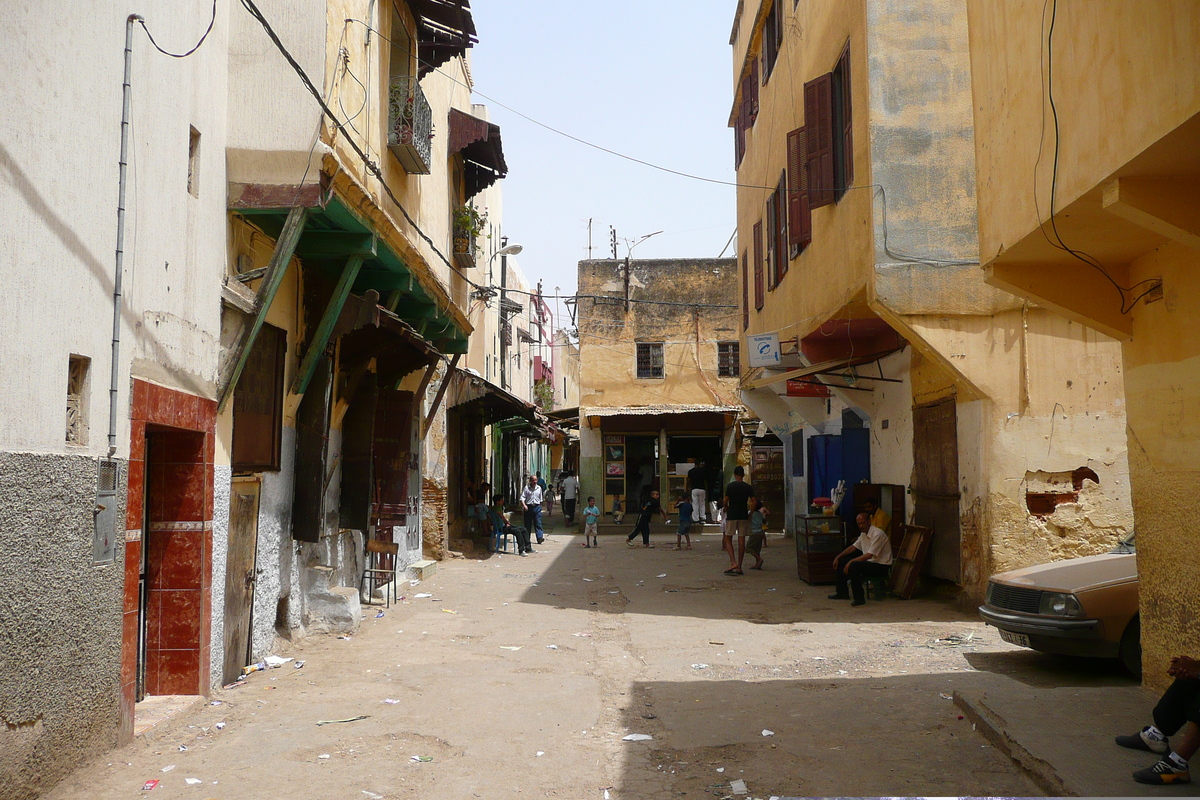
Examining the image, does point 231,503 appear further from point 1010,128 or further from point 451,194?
point 451,194

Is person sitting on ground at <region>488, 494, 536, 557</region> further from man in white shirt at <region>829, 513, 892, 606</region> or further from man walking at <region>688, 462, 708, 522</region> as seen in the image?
man in white shirt at <region>829, 513, 892, 606</region>

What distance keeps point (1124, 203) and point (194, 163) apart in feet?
20.5

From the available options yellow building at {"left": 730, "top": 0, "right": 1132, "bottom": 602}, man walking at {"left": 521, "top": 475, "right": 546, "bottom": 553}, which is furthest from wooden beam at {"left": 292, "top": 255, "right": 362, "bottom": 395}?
man walking at {"left": 521, "top": 475, "right": 546, "bottom": 553}

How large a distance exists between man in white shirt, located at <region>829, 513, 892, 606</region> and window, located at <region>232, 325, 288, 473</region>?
724 cm

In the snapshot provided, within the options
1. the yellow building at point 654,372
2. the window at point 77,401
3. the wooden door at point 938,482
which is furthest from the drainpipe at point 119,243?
the yellow building at point 654,372

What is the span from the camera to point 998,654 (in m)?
9.09

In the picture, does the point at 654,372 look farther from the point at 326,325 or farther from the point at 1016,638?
the point at 1016,638

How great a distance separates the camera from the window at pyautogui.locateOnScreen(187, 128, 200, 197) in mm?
7156

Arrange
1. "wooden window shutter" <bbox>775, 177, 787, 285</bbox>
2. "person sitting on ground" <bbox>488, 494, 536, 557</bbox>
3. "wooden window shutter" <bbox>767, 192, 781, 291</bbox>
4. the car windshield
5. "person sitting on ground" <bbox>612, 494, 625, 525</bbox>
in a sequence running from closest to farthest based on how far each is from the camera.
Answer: the car windshield, "wooden window shutter" <bbox>775, 177, 787, 285</bbox>, "wooden window shutter" <bbox>767, 192, 781, 291</bbox>, "person sitting on ground" <bbox>488, 494, 536, 557</bbox>, "person sitting on ground" <bbox>612, 494, 625, 525</bbox>

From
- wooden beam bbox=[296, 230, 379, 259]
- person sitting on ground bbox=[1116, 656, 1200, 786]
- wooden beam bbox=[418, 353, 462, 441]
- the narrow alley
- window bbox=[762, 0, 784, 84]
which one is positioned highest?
window bbox=[762, 0, 784, 84]

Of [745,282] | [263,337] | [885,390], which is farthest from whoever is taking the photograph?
[745,282]

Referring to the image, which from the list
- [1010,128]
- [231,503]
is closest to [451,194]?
[231,503]

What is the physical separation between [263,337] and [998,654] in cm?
743

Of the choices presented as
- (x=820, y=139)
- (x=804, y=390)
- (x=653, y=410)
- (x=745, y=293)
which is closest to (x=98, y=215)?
(x=820, y=139)
